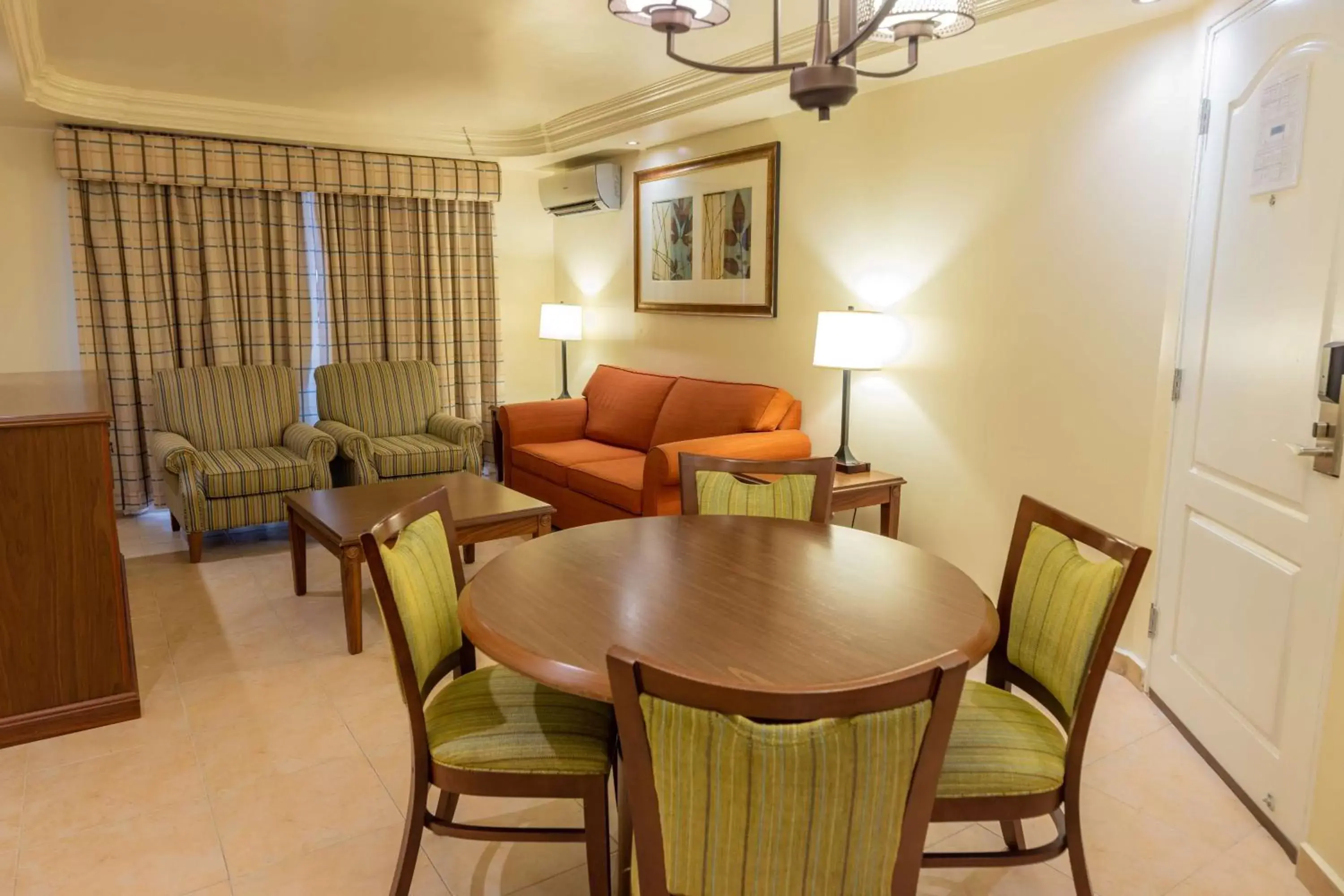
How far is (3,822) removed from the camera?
2158 mm

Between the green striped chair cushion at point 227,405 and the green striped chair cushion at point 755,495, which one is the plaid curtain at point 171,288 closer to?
the green striped chair cushion at point 227,405

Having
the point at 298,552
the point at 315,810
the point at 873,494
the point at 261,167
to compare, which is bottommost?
the point at 315,810

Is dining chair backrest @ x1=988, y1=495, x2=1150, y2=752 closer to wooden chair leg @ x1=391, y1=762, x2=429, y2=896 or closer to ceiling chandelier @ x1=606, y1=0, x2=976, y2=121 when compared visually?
ceiling chandelier @ x1=606, y1=0, x2=976, y2=121

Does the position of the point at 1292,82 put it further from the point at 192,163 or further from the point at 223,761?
the point at 192,163

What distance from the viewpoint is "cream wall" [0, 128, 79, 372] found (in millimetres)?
4664

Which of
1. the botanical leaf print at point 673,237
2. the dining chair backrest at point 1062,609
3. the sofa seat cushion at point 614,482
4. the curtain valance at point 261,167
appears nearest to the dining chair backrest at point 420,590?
the dining chair backrest at point 1062,609

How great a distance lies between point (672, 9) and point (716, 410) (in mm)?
2744

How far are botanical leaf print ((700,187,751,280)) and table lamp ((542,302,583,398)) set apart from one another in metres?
1.21

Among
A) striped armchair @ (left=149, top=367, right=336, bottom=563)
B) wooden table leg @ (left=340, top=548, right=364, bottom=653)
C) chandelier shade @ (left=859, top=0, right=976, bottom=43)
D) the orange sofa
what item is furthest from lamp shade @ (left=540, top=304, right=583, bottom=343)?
chandelier shade @ (left=859, top=0, right=976, bottom=43)

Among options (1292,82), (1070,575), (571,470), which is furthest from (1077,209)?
(571,470)

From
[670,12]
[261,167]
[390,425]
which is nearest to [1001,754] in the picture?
[670,12]

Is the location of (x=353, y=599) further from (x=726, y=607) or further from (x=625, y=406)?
(x=625, y=406)

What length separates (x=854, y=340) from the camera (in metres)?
3.63

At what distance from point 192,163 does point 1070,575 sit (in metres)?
5.00
